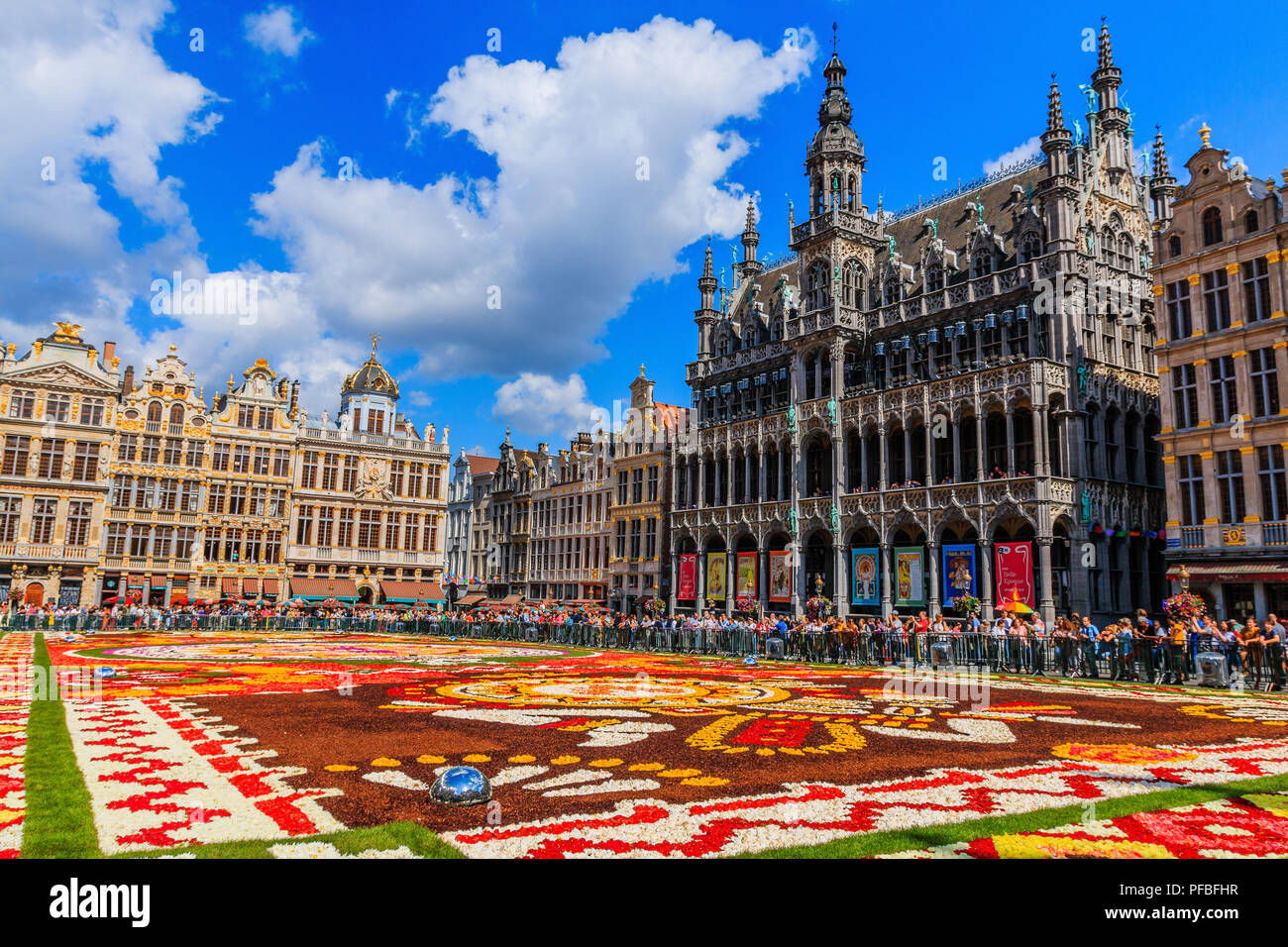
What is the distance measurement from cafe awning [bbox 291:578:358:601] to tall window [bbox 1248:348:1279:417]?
5165 centimetres

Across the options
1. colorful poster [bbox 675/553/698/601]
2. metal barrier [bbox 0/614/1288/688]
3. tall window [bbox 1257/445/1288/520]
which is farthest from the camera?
colorful poster [bbox 675/553/698/601]

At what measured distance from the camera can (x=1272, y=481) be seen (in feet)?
89.8

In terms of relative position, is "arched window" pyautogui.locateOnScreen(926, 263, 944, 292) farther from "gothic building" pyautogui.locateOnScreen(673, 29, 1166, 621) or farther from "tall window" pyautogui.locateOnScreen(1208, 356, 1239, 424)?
"tall window" pyautogui.locateOnScreen(1208, 356, 1239, 424)

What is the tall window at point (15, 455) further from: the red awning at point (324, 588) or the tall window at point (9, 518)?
the red awning at point (324, 588)

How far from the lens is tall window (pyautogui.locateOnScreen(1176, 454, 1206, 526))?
2961 cm

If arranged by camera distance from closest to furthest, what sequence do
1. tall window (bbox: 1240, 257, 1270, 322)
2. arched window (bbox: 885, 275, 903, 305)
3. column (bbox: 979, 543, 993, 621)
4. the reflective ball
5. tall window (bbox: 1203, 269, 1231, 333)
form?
the reflective ball < tall window (bbox: 1240, 257, 1270, 322) < tall window (bbox: 1203, 269, 1231, 333) < column (bbox: 979, 543, 993, 621) < arched window (bbox: 885, 275, 903, 305)

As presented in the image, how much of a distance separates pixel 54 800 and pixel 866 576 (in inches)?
1453

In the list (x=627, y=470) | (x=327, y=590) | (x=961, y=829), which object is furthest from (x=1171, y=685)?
(x=327, y=590)

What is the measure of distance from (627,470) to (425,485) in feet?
52.8

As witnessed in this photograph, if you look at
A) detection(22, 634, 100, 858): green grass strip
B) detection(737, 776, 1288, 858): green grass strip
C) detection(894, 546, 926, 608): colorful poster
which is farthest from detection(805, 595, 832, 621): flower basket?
detection(22, 634, 100, 858): green grass strip

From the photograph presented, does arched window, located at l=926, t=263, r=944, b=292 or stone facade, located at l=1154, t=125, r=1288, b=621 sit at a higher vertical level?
arched window, located at l=926, t=263, r=944, b=292

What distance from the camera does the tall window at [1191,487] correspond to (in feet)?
97.1
